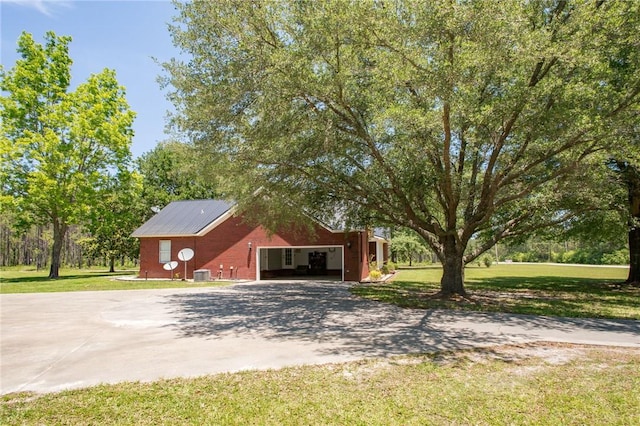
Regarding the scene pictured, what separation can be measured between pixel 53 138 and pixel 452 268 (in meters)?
25.1

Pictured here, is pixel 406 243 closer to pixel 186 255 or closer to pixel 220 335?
pixel 186 255

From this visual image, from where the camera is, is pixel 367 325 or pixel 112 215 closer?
pixel 367 325

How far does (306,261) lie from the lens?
31.8m

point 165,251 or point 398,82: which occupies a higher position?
point 398,82

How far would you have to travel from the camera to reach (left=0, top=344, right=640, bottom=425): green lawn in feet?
15.4

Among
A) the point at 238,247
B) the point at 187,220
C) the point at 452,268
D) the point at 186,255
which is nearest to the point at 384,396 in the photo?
the point at 452,268

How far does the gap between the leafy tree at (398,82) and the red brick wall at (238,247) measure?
427 inches

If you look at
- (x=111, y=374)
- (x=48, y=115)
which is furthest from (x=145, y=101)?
(x=48, y=115)

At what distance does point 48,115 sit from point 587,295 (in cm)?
3247

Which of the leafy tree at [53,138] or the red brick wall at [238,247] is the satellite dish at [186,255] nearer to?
the red brick wall at [238,247]

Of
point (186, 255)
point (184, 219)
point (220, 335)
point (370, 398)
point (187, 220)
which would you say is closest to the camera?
point (370, 398)

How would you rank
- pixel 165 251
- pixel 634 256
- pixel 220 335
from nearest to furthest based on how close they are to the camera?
pixel 220 335 < pixel 634 256 < pixel 165 251

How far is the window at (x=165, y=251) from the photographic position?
27594mm

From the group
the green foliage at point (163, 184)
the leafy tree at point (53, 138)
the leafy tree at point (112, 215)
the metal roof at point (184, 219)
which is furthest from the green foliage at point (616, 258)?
the leafy tree at point (53, 138)
